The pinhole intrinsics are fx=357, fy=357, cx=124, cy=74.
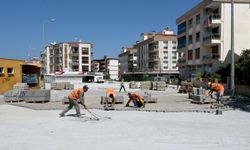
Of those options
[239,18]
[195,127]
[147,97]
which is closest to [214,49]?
[239,18]

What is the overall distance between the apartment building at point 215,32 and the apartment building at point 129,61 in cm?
6876

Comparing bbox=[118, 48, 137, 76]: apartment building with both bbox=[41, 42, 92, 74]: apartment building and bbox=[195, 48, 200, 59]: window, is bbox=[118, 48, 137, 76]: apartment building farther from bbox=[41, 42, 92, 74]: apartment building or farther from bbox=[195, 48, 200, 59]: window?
bbox=[195, 48, 200, 59]: window

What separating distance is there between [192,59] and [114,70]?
348ft

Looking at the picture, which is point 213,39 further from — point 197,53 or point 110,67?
point 110,67

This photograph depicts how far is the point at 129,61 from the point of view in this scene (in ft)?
449

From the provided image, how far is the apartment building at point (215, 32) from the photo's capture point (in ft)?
159

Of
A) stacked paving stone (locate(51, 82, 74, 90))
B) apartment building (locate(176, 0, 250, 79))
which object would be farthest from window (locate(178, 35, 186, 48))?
stacked paving stone (locate(51, 82, 74, 90))

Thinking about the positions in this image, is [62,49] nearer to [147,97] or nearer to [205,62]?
[205,62]

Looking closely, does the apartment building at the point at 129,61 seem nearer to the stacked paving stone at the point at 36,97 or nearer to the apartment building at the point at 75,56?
the apartment building at the point at 75,56

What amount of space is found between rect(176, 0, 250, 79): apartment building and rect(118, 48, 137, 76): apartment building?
68.8 meters

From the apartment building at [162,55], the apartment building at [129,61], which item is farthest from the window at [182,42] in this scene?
the apartment building at [129,61]

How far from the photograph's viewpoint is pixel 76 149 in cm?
907

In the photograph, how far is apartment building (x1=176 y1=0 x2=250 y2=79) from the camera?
48.5 metres

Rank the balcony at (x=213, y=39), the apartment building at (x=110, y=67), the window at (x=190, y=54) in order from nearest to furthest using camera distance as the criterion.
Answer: the balcony at (x=213, y=39) → the window at (x=190, y=54) → the apartment building at (x=110, y=67)
